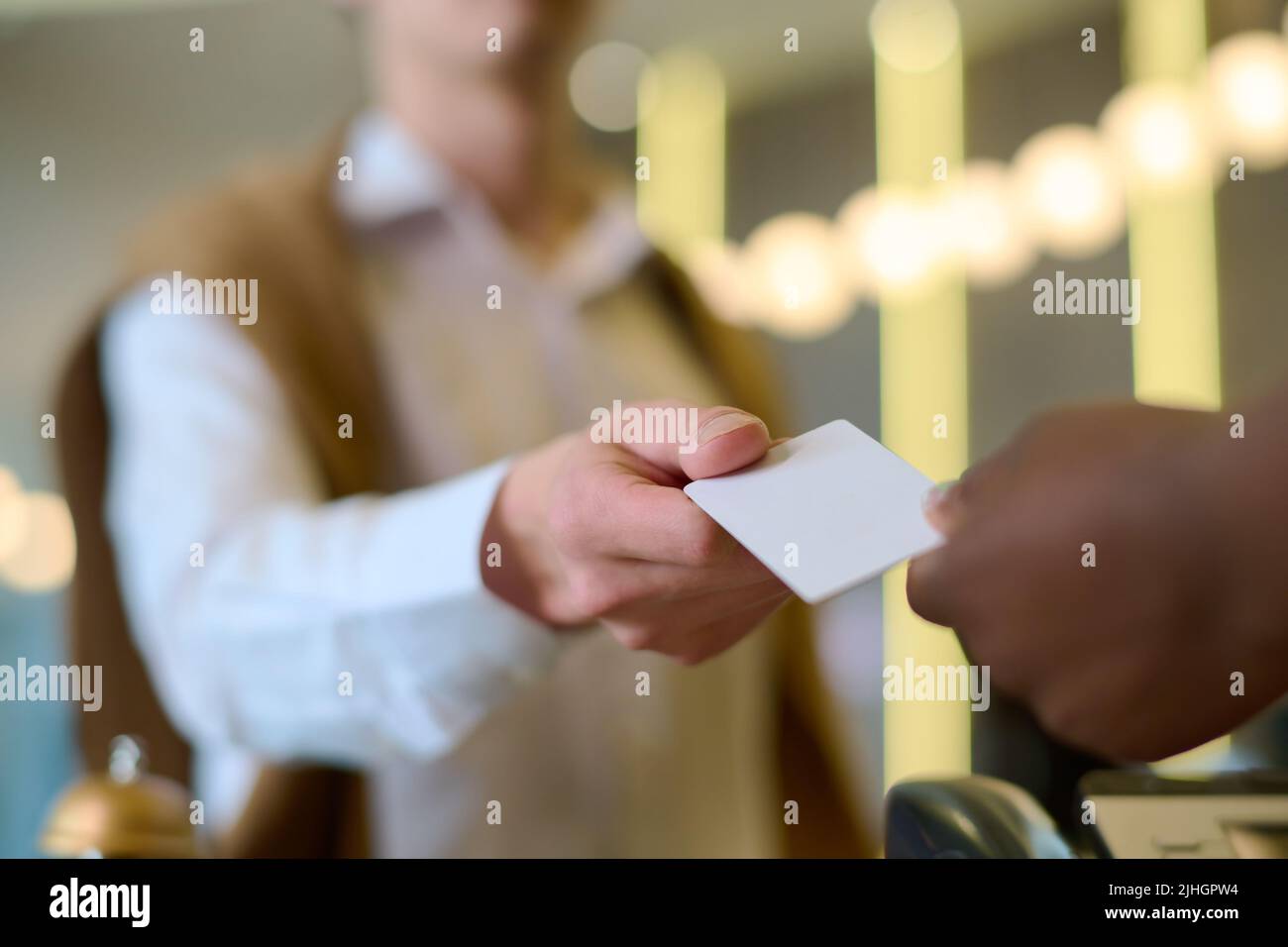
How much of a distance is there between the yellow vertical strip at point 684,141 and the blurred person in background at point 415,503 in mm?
1291

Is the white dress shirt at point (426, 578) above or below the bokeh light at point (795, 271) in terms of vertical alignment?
below

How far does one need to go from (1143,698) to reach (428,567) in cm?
34

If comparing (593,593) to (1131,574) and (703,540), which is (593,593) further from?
(1131,574)

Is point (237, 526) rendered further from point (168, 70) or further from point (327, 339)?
point (168, 70)

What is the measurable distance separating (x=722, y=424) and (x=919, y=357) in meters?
1.82

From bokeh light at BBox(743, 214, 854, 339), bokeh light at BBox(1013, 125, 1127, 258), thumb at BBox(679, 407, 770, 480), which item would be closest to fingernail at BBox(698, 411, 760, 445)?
thumb at BBox(679, 407, 770, 480)

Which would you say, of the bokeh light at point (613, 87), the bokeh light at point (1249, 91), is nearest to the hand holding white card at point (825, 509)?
the bokeh light at point (1249, 91)

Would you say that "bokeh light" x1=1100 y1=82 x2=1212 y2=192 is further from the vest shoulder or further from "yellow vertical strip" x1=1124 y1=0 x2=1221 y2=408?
the vest shoulder

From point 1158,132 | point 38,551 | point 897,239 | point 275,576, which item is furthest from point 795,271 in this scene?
point 275,576

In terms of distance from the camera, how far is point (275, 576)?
61cm

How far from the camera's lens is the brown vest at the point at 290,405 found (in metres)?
0.71

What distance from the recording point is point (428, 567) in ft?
1.83

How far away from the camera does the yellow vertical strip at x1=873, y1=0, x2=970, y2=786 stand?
199cm

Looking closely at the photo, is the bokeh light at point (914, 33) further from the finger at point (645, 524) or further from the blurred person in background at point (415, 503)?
the finger at point (645, 524)
